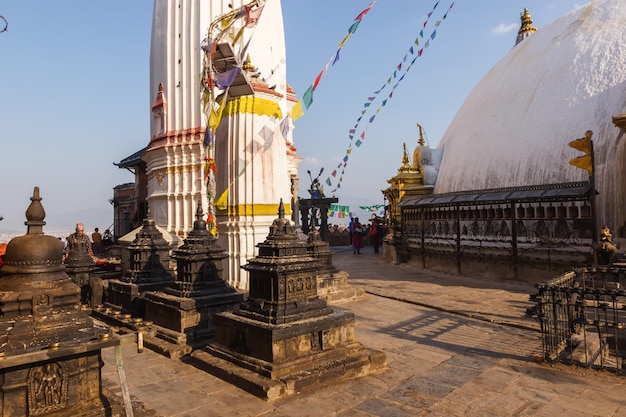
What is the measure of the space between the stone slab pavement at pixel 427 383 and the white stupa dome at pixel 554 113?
20.3 feet

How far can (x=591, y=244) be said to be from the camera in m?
10.1

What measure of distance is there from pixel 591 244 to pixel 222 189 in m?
8.46

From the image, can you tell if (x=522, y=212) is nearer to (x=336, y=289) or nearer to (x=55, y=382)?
(x=336, y=289)

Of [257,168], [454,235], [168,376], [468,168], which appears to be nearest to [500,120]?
[468,168]

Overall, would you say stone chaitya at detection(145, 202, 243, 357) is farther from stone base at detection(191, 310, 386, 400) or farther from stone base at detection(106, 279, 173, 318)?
stone base at detection(191, 310, 386, 400)

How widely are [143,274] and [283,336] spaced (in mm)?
4566

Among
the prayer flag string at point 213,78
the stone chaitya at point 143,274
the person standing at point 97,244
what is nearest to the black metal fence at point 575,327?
the prayer flag string at point 213,78

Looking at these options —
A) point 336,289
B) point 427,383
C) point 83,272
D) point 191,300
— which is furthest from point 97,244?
point 427,383

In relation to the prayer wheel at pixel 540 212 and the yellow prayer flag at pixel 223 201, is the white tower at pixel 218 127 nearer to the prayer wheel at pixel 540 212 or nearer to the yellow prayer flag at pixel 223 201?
the yellow prayer flag at pixel 223 201

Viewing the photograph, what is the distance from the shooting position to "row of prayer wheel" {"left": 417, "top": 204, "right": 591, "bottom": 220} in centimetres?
1053

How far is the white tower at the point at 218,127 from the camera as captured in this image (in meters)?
9.20

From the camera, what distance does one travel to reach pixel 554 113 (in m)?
12.6

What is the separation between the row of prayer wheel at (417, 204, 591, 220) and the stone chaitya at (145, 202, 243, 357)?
8.17 meters

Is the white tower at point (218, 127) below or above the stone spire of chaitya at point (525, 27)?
below
